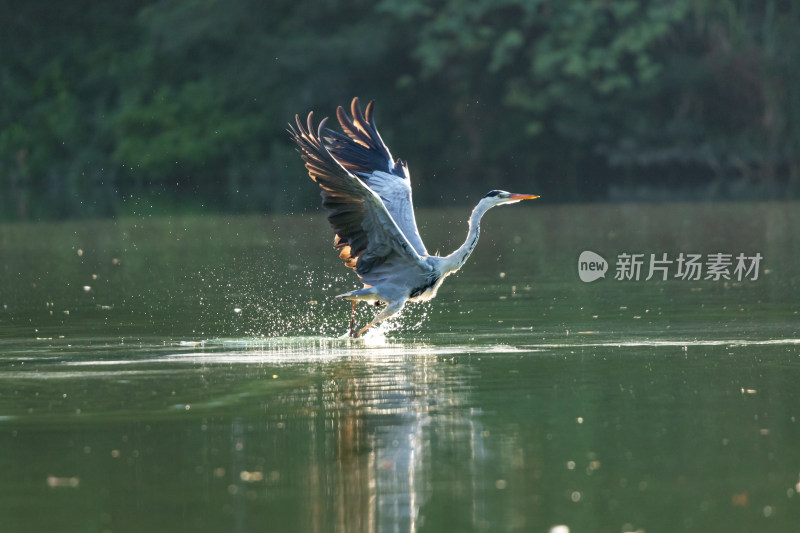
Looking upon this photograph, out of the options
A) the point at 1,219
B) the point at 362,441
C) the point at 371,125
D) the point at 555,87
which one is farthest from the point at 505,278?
the point at 555,87

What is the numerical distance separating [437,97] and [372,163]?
1256 inches

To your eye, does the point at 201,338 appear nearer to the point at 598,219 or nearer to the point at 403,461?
the point at 403,461

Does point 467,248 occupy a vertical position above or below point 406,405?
above

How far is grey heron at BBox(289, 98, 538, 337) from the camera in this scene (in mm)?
11023

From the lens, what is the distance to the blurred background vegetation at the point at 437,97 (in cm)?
4103

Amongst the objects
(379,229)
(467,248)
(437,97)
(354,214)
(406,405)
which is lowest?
(406,405)

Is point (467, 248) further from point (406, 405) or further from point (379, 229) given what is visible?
point (406, 405)

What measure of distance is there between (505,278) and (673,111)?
2798 cm

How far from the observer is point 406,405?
8.70 meters

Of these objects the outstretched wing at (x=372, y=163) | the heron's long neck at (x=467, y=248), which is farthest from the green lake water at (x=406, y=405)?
the outstretched wing at (x=372, y=163)

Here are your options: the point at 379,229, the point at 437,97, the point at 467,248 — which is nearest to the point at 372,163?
the point at 467,248

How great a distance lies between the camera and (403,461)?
7.32 m

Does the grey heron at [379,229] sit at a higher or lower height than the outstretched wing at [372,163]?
lower

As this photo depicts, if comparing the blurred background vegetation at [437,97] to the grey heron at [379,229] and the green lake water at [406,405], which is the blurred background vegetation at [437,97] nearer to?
the green lake water at [406,405]
